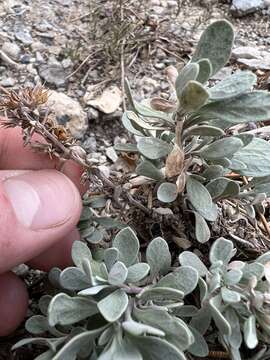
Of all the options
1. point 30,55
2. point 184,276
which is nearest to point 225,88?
point 184,276

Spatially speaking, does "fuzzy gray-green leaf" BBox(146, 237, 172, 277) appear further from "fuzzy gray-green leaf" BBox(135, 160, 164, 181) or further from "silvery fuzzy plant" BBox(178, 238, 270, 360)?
"fuzzy gray-green leaf" BBox(135, 160, 164, 181)

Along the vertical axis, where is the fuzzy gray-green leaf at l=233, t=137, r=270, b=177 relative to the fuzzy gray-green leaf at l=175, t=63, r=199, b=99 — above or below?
below

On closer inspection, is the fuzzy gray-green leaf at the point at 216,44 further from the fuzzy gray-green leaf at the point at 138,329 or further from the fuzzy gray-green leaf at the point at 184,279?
the fuzzy gray-green leaf at the point at 138,329

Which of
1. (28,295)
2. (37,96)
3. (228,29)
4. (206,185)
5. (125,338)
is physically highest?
(228,29)

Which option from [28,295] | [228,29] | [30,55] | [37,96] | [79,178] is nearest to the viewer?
[228,29]

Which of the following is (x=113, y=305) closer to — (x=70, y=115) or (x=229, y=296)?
(x=229, y=296)

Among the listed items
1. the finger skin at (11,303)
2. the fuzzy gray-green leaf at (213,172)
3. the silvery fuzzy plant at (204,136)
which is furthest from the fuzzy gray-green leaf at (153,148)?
the finger skin at (11,303)

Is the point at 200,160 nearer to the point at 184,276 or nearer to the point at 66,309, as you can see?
the point at 184,276

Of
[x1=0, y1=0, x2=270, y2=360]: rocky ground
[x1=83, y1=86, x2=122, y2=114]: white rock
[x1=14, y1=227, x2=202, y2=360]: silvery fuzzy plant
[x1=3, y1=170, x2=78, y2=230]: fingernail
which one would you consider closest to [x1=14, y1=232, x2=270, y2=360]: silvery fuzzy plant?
[x1=14, y1=227, x2=202, y2=360]: silvery fuzzy plant

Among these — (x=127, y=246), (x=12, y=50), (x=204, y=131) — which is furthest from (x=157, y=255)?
(x=12, y=50)
